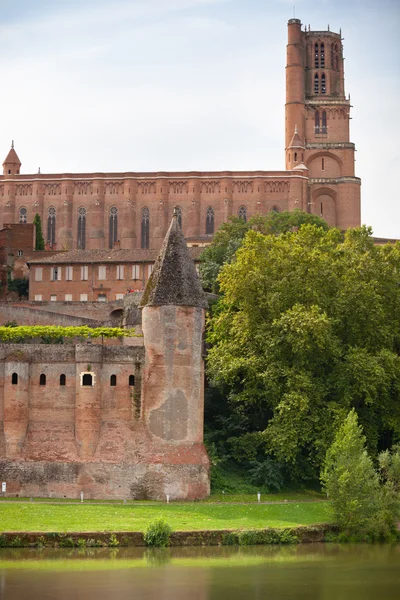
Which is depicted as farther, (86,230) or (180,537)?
(86,230)

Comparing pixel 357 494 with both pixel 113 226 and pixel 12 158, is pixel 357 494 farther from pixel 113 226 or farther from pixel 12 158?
pixel 12 158

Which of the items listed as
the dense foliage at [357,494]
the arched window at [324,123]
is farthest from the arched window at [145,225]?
the dense foliage at [357,494]

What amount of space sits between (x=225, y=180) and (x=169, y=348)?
71.8 meters

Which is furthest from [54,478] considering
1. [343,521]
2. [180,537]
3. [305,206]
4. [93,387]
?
[305,206]

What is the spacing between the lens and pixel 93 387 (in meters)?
53.7

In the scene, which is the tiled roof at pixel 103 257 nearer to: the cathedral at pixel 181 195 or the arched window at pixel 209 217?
the cathedral at pixel 181 195

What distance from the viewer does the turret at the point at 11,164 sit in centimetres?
12962

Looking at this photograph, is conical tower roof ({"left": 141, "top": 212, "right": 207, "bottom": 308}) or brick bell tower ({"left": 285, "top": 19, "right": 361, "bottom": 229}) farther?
brick bell tower ({"left": 285, "top": 19, "right": 361, "bottom": 229})

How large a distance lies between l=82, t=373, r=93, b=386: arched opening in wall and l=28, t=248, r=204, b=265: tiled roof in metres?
34.8

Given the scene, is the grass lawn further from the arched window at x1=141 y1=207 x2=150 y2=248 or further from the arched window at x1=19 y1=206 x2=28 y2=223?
the arched window at x1=19 y1=206 x2=28 y2=223

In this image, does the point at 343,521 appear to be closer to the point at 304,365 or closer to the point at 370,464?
the point at 370,464

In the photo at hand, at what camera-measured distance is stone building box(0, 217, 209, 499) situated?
5241cm

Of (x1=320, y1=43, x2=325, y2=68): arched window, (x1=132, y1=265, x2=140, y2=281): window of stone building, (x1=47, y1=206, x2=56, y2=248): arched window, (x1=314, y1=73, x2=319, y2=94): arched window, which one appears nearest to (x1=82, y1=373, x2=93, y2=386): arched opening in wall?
(x1=132, y1=265, x2=140, y2=281): window of stone building

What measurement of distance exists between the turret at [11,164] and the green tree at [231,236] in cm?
3844
